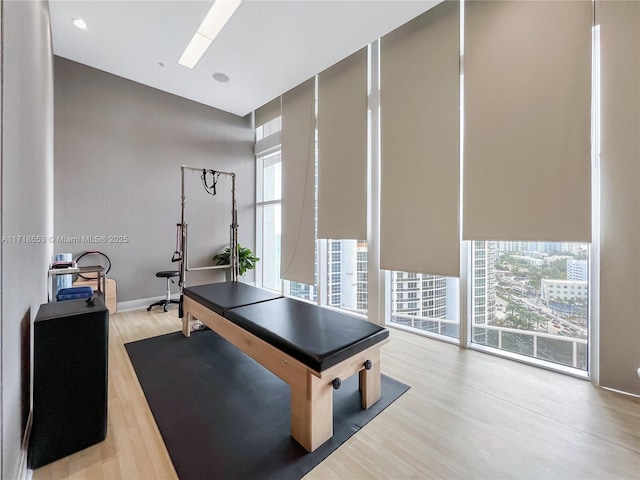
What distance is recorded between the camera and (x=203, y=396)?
1.95m

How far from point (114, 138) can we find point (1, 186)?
3.76 m

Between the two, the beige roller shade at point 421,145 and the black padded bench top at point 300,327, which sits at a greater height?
the beige roller shade at point 421,145

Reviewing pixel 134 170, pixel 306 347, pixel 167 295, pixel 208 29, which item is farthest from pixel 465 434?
pixel 134 170

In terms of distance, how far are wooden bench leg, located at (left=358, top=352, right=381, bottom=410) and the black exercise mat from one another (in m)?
0.05

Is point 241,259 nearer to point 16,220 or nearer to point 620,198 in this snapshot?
point 16,220

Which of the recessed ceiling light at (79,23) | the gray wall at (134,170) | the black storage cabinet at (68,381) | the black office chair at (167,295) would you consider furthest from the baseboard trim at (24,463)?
the recessed ceiling light at (79,23)

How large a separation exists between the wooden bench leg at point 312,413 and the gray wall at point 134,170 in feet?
12.3

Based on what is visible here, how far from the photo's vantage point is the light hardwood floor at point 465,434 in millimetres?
1345

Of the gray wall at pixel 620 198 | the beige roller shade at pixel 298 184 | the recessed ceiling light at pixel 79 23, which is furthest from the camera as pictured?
the beige roller shade at pixel 298 184

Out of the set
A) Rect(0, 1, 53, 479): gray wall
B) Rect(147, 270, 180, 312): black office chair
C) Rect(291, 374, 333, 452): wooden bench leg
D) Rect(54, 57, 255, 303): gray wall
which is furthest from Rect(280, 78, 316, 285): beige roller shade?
Rect(0, 1, 53, 479): gray wall

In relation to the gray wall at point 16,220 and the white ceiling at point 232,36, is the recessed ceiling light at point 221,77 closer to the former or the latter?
the white ceiling at point 232,36

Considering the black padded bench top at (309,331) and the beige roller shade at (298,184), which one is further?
the beige roller shade at (298,184)

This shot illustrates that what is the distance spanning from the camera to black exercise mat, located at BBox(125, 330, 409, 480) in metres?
1.39

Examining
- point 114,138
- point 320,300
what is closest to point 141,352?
point 320,300
